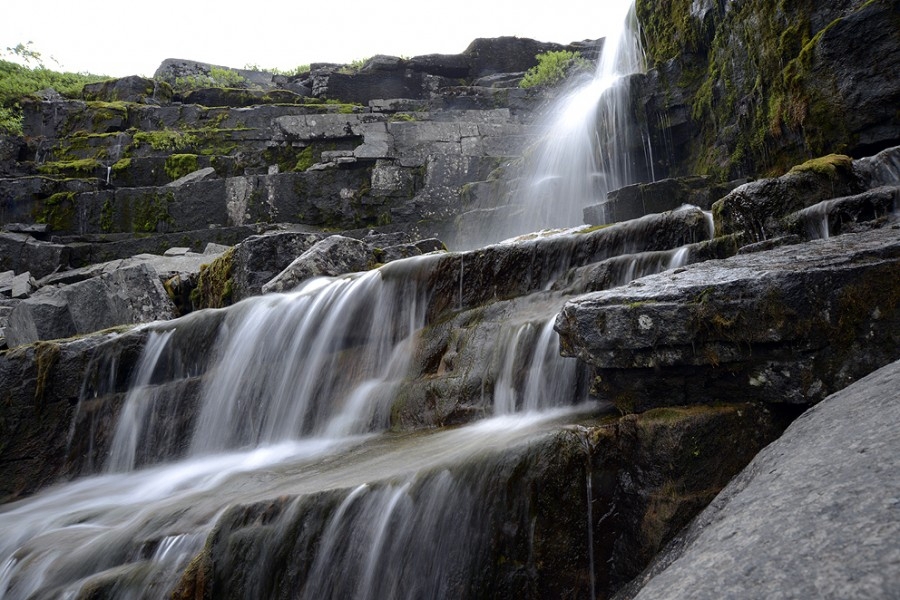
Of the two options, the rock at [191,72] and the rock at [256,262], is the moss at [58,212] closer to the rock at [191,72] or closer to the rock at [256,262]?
the rock at [256,262]

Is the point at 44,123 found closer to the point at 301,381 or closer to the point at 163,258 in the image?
the point at 163,258

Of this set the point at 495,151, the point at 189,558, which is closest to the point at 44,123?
the point at 495,151

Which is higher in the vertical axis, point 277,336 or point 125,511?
point 277,336

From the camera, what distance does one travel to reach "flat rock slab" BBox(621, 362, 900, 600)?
1338 mm

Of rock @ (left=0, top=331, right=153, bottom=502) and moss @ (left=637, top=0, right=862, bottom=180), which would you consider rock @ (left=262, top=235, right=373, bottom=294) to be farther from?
moss @ (left=637, top=0, right=862, bottom=180)

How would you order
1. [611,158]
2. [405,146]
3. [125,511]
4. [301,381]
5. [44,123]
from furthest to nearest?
[44,123]
[405,146]
[611,158]
[301,381]
[125,511]

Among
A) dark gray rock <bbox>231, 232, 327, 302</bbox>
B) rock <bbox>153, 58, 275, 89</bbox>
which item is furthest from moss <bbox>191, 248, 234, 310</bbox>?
rock <bbox>153, 58, 275, 89</bbox>

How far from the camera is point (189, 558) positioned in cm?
343

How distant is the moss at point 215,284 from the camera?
30.8ft

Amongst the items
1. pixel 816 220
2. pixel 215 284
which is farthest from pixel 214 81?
pixel 816 220

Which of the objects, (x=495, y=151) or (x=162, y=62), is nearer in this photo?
(x=495, y=151)

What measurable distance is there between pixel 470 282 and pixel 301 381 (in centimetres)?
177

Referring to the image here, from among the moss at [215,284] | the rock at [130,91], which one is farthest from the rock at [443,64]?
the moss at [215,284]

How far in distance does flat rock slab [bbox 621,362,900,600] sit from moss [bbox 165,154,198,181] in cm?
1765
